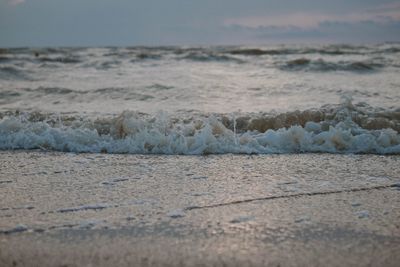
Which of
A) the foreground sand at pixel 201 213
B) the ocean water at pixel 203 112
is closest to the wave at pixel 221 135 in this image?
the ocean water at pixel 203 112

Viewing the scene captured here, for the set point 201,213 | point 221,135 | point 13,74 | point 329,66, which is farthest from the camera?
point 329,66

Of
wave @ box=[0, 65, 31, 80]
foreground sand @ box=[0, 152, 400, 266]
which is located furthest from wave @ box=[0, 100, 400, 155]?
wave @ box=[0, 65, 31, 80]

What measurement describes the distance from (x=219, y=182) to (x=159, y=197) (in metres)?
0.48

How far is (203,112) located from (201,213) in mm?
3547

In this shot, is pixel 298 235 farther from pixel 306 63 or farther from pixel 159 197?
pixel 306 63

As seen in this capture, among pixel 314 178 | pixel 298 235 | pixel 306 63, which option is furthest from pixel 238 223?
pixel 306 63

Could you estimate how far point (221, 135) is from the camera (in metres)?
4.30

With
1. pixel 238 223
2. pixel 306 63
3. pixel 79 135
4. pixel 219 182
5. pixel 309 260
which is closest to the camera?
pixel 309 260

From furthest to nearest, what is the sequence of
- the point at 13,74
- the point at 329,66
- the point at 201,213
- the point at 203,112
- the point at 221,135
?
1. the point at 329,66
2. the point at 13,74
3. the point at 203,112
4. the point at 221,135
5. the point at 201,213

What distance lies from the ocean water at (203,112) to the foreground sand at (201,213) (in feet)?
1.98

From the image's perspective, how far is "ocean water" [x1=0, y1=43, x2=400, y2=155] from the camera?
4121 mm

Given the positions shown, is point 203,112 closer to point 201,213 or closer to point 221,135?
point 221,135

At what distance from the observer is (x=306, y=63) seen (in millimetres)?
13016

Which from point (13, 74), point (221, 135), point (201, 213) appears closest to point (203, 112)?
point (221, 135)
